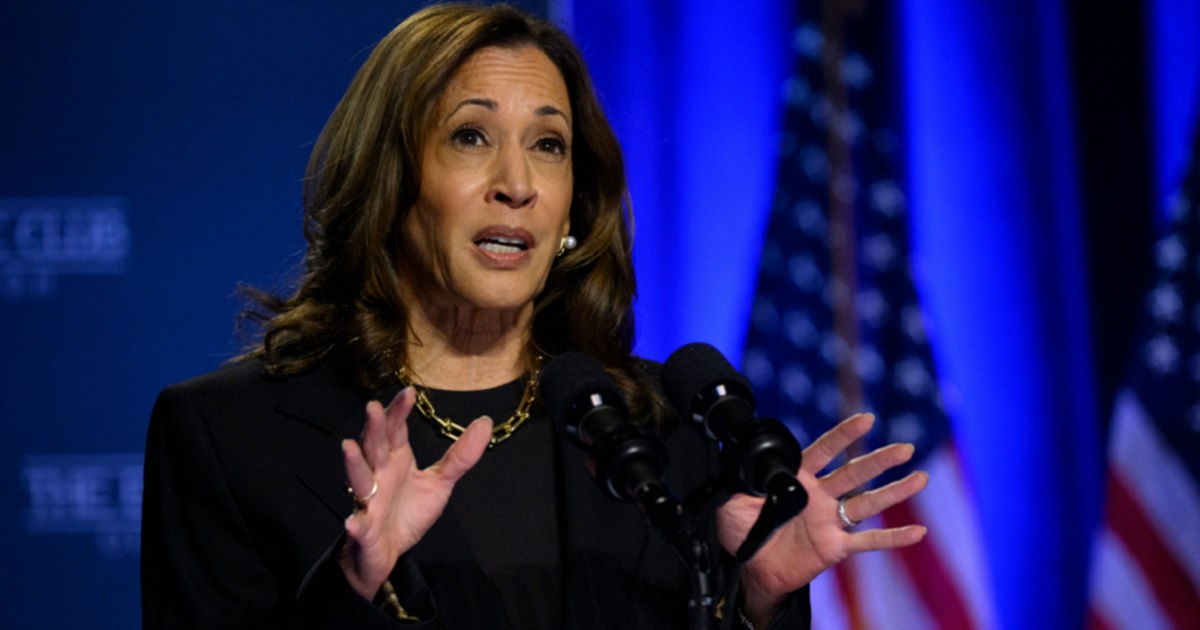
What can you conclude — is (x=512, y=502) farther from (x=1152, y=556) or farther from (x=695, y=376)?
(x=1152, y=556)

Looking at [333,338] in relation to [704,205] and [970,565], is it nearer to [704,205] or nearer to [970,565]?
[704,205]

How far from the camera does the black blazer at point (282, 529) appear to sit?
1681 mm

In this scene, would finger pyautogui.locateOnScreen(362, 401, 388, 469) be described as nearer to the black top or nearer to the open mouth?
the black top

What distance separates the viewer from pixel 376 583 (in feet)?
4.69

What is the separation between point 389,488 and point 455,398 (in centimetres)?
52

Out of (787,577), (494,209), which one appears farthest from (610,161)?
(787,577)

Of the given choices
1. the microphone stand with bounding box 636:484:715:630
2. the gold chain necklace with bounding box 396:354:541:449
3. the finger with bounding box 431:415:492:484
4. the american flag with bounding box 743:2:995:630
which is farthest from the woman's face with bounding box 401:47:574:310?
the american flag with bounding box 743:2:995:630

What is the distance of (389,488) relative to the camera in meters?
1.42

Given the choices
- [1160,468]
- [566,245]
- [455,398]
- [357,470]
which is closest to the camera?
[357,470]

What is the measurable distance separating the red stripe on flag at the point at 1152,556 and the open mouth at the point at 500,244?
2.14 meters

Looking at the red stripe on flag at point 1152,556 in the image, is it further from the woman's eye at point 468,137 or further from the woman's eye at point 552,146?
the woman's eye at point 468,137

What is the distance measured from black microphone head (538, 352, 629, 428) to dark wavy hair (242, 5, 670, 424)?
59cm

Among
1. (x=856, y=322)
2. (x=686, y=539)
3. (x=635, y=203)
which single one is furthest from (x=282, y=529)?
(x=856, y=322)

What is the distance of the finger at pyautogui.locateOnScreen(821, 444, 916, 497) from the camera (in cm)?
154
